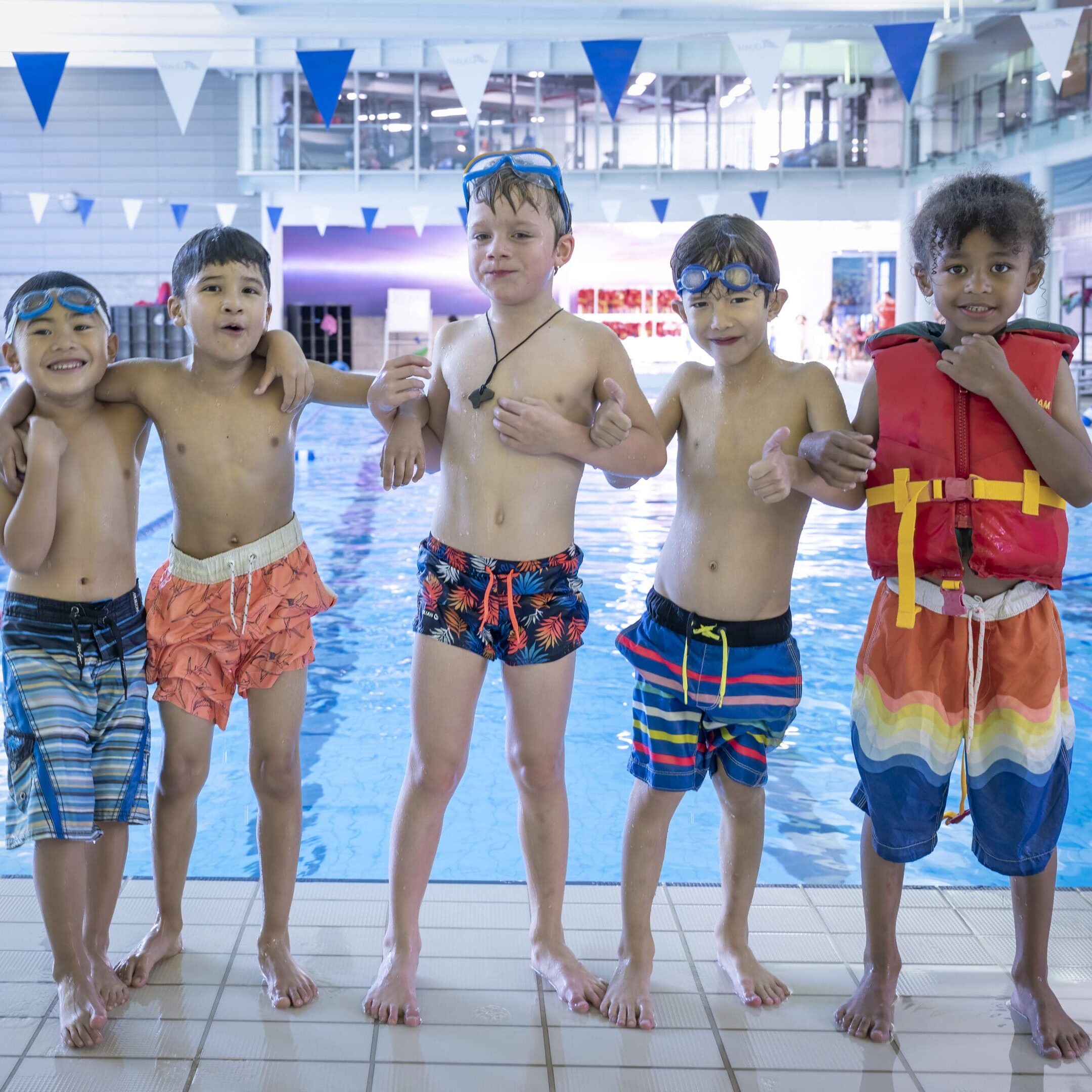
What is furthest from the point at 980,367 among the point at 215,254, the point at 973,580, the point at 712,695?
the point at 215,254

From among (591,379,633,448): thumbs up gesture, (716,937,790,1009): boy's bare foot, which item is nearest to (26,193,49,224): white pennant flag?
(591,379,633,448): thumbs up gesture

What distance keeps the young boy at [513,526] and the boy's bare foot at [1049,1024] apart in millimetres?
857

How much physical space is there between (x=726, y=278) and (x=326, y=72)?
6.75m

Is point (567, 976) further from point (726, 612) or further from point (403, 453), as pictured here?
point (403, 453)

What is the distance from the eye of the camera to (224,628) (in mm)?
2391

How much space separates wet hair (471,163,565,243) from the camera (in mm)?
2324

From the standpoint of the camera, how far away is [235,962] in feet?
7.97

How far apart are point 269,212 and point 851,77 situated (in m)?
10.8

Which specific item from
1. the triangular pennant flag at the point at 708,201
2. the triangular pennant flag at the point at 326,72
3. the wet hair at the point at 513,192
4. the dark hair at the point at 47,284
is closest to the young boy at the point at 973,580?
the wet hair at the point at 513,192

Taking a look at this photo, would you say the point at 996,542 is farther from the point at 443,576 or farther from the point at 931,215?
the point at 443,576

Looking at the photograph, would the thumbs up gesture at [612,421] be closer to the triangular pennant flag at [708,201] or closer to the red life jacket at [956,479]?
the red life jacket at [956,479]

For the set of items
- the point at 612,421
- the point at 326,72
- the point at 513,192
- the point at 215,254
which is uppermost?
the point at 326,72

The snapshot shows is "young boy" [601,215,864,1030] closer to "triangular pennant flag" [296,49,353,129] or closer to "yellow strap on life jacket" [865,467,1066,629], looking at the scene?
"yellow strap on life jacket" [865,467,1066,629]

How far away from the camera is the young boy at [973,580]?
2.14m
